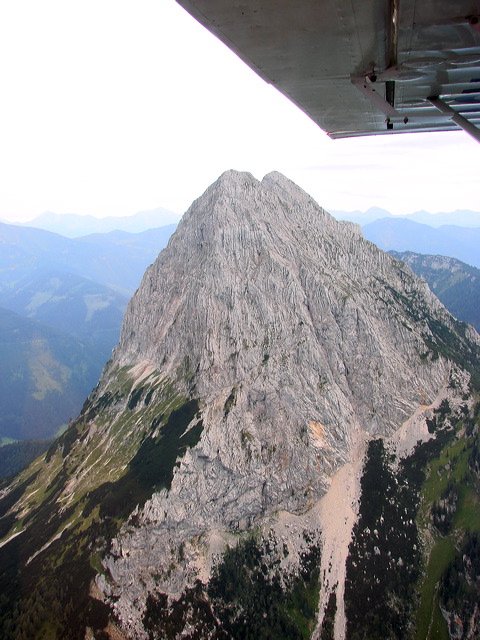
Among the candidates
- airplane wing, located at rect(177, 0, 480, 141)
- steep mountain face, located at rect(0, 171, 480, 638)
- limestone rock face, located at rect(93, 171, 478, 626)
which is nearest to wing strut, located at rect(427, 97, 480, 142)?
airplane wing, located at rect(177, 0, 480, 141)

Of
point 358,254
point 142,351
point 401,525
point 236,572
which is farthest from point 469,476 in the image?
point 142,351

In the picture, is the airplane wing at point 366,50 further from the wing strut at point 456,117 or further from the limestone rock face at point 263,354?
the limestone rock face at point 263,354

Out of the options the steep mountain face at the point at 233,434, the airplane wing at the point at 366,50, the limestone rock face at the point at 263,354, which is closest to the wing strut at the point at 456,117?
the airplane wing at the point at 366,50

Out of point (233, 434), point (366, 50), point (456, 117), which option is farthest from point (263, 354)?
point (366, 50)

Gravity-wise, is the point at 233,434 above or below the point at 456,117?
below

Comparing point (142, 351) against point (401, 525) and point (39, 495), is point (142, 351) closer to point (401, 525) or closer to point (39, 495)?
point (39, 495)

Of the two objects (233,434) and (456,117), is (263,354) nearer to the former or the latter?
(233,434)

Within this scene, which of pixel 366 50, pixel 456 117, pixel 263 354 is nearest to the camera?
pixel 366 50
